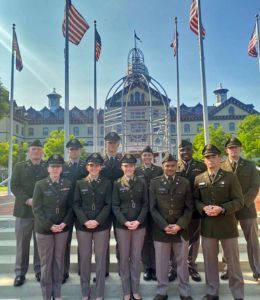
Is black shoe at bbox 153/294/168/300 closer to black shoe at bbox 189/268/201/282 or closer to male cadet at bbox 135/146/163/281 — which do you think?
male cadet at bbox 135/146/163/281

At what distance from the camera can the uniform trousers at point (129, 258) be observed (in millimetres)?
3975

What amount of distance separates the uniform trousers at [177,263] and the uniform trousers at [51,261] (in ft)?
4.81

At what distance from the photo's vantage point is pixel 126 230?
4.00 meters

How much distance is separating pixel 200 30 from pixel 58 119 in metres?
46.8

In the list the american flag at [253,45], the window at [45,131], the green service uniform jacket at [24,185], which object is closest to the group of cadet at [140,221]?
the green service uniform jacket at [24,185]

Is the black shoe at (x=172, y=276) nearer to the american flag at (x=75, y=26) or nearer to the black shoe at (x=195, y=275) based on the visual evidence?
the black shoe at (x=195, y=275)

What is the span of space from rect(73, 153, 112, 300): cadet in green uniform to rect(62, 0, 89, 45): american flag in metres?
6.15

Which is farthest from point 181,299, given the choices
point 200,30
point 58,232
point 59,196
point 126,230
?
point 200,30

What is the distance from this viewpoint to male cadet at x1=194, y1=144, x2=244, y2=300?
384 centimetres

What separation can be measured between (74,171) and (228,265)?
9.72ft

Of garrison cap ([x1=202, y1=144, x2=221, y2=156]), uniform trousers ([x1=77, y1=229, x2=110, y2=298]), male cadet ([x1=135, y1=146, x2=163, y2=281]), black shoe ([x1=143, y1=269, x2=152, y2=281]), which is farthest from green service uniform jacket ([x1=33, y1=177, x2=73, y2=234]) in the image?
garrison cap ([x1=202, y1=144, x2=221, y2=156])

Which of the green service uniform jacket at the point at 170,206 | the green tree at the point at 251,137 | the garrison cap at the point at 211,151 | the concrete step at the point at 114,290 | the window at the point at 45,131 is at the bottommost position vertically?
the concrete step at the point at 114,290

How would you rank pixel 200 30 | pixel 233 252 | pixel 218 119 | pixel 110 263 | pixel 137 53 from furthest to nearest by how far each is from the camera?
pixel 218 119 → pixel 137 53 → pixel 200 30 → pixel 110 263 → pixel 233 252

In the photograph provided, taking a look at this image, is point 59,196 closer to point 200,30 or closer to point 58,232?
point 58,232
